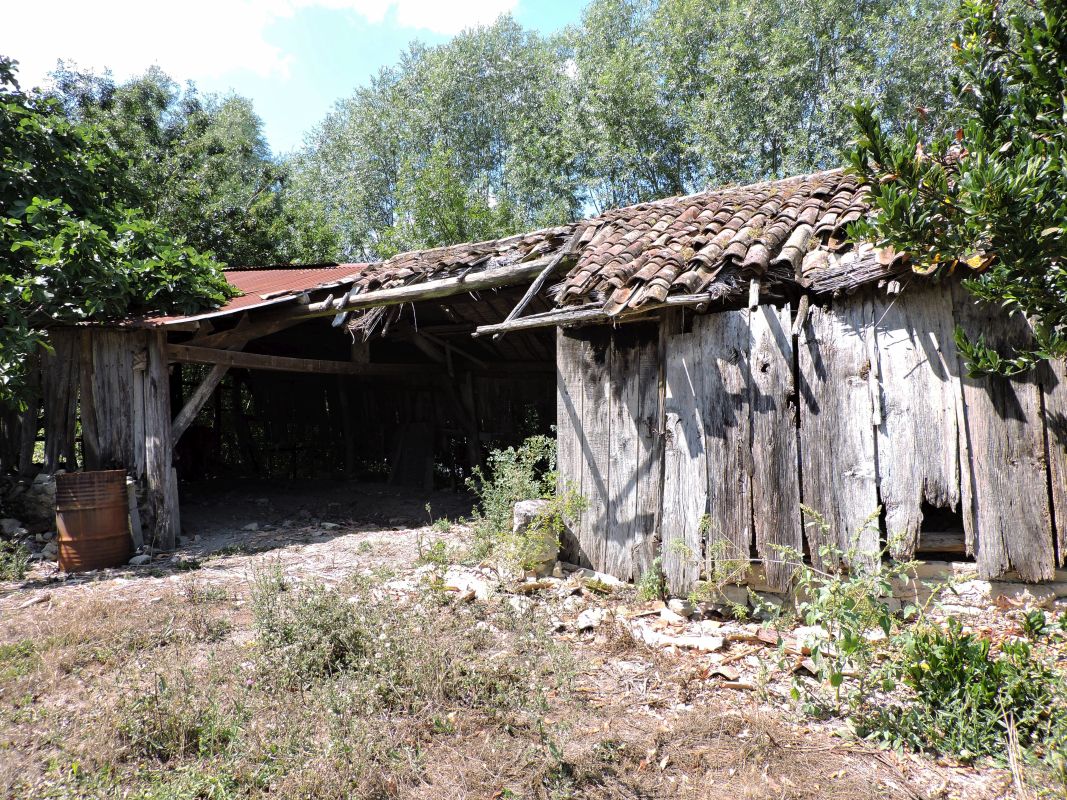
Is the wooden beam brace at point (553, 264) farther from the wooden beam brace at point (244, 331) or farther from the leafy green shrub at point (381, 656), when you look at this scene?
the wooden beam brace at point (244, 331)

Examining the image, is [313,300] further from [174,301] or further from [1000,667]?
[1000,667]

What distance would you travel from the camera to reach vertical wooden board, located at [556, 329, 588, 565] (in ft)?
18.6

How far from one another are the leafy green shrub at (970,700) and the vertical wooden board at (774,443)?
1235 mm

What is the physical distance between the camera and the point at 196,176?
15.7m

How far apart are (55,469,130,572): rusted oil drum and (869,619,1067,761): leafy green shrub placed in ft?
22.1

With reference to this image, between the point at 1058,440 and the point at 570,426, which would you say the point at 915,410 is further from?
the point at 570,426

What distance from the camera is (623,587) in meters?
5.22

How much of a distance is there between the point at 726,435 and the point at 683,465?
41cm

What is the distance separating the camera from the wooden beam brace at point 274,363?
762 centimetres

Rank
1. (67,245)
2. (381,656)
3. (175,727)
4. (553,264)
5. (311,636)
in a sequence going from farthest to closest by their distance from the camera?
(67,245) < (553,264) < (311,636) < (381,656) < (175,727)

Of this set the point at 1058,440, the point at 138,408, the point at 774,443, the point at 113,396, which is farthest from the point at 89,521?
the point at 1058,440

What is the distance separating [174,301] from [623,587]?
19.4ft

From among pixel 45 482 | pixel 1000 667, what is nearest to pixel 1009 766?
pixel 1000 667

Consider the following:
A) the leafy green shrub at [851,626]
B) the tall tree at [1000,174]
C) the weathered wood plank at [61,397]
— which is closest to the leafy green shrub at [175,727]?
the leafy green shrub at [851,626]
